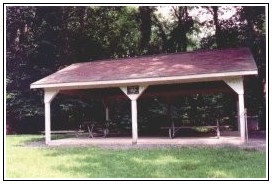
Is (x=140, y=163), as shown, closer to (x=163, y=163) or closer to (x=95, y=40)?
(x=163, y=163)

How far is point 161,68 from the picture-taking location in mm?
15555

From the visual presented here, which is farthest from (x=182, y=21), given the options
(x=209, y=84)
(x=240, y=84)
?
(x=240, y=84)

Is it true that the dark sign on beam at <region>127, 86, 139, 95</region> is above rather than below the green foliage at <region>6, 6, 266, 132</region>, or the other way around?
below

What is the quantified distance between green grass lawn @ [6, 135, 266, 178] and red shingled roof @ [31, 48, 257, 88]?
277cm

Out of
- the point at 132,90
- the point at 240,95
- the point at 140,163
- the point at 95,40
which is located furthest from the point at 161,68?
the point at 95,40

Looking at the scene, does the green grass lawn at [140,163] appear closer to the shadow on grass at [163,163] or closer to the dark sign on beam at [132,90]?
the shadow on grass at [163,163]

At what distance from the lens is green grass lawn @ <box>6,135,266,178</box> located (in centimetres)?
898

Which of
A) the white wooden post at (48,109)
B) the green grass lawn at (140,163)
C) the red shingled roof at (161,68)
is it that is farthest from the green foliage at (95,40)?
the green grass lawn at (140,163)

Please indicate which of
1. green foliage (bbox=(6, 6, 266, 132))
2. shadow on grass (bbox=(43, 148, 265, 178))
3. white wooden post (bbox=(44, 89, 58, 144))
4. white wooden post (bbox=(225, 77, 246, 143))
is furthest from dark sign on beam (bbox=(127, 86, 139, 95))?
green foliage (bbox=(6, 6, 266, 132))

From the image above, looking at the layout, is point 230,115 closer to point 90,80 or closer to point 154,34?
point 154,34

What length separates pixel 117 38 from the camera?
106 ft

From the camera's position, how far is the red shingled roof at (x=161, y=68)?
14.0 metres

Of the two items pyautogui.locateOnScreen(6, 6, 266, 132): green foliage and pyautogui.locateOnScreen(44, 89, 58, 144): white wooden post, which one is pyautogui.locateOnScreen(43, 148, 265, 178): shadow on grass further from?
pyautogui.locateOnScreen(6, 6, 266, 132): green foliage

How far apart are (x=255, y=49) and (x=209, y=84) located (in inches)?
197
